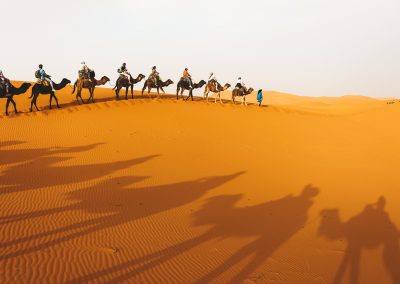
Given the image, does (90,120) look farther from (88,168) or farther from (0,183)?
(0,183)

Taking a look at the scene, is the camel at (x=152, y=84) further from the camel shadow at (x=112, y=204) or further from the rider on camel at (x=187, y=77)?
the camel shadow at (x=112, y=204)

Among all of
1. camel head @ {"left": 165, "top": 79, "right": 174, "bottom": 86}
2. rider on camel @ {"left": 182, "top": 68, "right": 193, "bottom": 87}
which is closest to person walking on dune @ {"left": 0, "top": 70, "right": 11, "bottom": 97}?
camel head @ {"left": 165, "top": 79, "right": 174, "bottom": 86}

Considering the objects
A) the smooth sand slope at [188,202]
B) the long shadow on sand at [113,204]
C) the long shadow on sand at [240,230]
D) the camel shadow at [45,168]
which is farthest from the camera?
the camel shadow at [45,168]

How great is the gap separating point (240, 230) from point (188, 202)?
2.00 metres

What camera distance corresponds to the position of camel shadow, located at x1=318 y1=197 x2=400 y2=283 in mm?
7145

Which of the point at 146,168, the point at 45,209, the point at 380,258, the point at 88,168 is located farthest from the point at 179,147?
the point at 380,258

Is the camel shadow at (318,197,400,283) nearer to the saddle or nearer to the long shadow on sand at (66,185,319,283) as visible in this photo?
the long shadow on sand at (66,185,319,283)

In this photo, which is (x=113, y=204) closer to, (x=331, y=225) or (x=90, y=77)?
(x=331, y=225)

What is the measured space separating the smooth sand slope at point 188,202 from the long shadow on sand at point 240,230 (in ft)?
0.10

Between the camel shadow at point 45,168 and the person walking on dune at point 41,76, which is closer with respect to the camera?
the camel shadow at point 45,168

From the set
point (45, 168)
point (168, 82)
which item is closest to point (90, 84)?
point (168, 82)

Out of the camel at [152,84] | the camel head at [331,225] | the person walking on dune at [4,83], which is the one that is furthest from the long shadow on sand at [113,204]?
the camel at [152,84]

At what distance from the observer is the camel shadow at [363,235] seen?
7145mm

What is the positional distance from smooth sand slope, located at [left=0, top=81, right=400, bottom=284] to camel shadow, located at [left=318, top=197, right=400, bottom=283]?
4 centimetres
